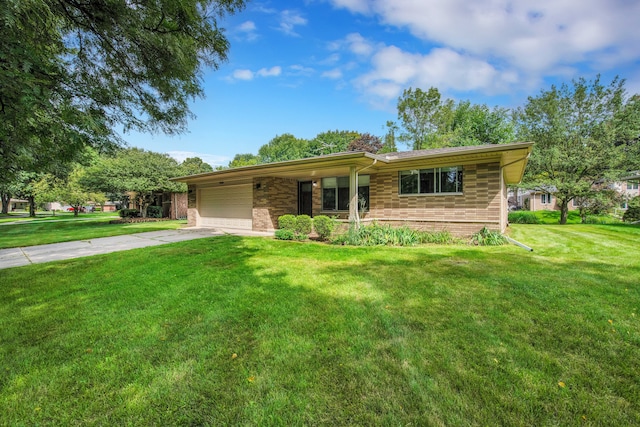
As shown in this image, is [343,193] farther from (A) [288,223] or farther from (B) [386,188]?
(A) [288,223]

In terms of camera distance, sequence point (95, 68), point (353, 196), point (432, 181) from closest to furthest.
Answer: point (95, 68)
point (353, 196)
point (432, 181)

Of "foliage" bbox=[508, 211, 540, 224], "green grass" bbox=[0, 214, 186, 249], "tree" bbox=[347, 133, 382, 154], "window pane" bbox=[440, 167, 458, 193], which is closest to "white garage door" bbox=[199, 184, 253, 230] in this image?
"green grass" bbox=[0, 214, 186, 249]

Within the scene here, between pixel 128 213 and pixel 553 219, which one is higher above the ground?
pixel 128 213

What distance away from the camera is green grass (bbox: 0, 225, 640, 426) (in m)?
1.76

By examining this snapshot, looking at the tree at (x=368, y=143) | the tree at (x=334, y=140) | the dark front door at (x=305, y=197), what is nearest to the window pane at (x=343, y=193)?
the dark front door at (x=305, y=197)

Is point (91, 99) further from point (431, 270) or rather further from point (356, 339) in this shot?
point (431, 270)

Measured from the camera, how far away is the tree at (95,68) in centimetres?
290

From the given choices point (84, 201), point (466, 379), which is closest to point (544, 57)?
point (466, 379)

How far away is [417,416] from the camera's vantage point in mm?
1685

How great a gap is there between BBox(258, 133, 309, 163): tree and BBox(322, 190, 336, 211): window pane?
3389 cm

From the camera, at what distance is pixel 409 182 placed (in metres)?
9.91

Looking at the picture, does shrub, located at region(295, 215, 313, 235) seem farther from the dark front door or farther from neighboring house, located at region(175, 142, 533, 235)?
the dark front door

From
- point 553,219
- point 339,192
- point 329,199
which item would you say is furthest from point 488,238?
point 553,219

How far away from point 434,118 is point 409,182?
2252cm
